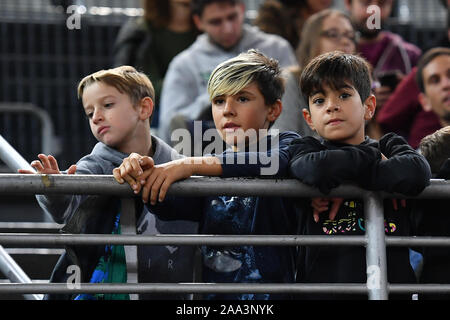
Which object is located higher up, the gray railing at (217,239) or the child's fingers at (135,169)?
the child's fingers at (135,169)

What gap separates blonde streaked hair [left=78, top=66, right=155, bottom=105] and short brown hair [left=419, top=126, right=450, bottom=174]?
44.3 inches

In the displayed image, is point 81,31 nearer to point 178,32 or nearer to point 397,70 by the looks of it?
point 178,32

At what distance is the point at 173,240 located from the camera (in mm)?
3393

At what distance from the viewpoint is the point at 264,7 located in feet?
23.8

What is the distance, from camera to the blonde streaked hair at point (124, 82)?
4020 mm

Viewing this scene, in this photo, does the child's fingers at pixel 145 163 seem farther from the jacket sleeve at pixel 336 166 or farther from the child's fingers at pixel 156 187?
the jacket sleeve at pixel 336 166

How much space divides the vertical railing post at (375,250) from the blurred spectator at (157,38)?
3543 mm

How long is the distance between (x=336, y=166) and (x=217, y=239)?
468 millimetres

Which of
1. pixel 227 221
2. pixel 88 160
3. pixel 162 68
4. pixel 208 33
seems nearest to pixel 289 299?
pixel 227 221

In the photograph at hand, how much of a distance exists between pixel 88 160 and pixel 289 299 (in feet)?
3.09

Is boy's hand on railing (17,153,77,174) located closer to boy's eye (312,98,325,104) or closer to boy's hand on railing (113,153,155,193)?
boy's hand on railing (113,153,155,193)

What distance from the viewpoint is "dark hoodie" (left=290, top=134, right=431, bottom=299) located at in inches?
135

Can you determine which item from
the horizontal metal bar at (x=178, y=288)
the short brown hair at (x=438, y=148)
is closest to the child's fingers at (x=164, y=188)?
the horizontal metal bar at (x=178, y=288)

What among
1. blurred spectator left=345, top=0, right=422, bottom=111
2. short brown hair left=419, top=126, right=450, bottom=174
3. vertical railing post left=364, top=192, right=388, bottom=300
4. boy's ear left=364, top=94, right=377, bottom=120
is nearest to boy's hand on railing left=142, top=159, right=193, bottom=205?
vertical railing post left=364, top=192, right=388, bottom=300
